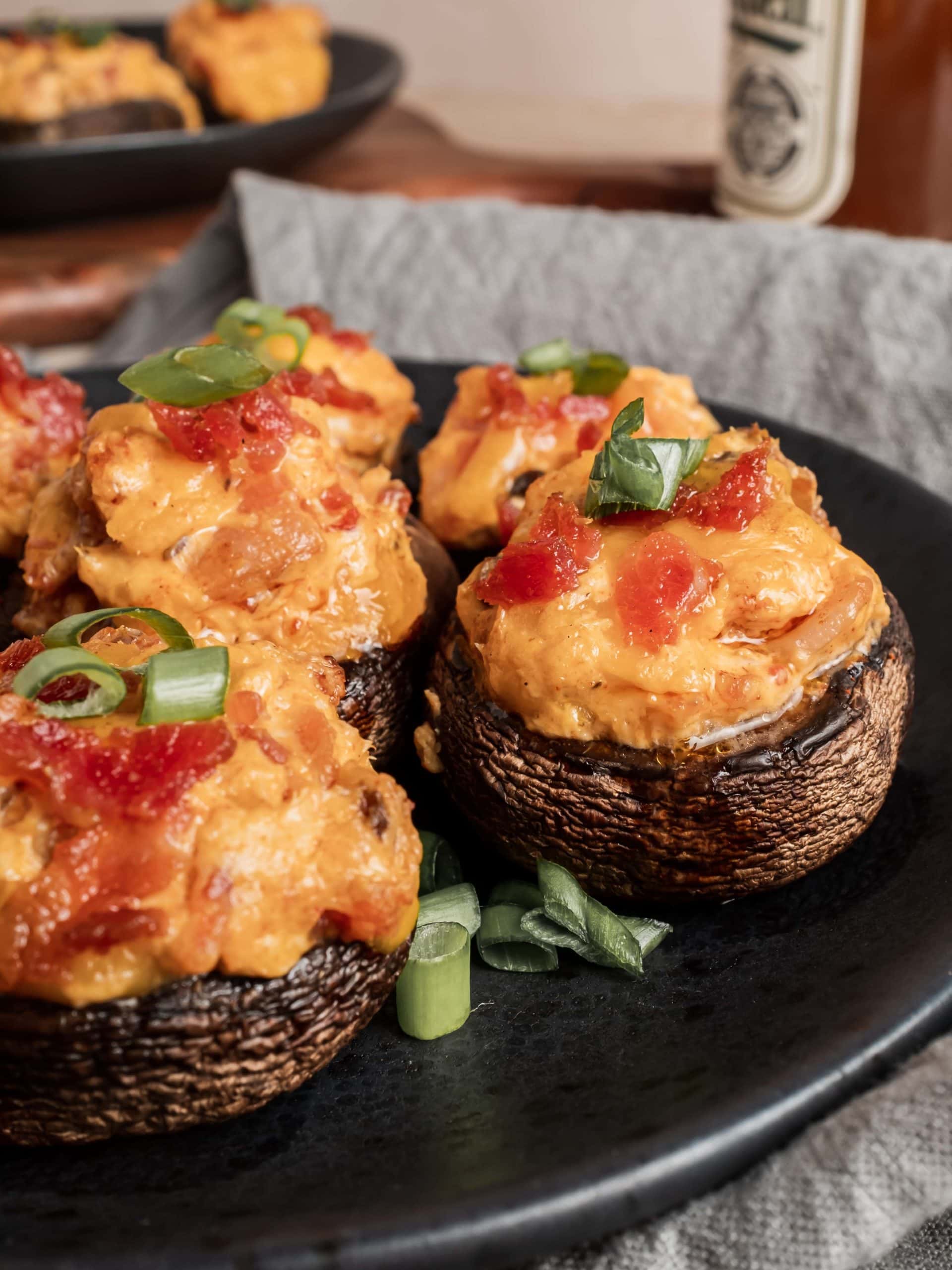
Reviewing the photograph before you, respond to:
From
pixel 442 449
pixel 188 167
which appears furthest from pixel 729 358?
pixel 188 167

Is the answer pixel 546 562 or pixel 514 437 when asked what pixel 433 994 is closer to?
pixel 546 562

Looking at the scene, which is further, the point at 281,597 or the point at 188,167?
the point at 188,167

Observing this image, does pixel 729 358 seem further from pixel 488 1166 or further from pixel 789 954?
pixel 488 1166

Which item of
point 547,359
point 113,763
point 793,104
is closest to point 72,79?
point 793,104

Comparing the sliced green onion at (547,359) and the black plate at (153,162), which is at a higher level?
the sliced green onion at (547,359)

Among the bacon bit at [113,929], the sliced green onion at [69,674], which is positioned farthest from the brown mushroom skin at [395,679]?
the bacon bit at [113,929]

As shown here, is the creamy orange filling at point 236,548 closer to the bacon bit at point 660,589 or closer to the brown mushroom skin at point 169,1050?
the bacon bit at point 660,589
